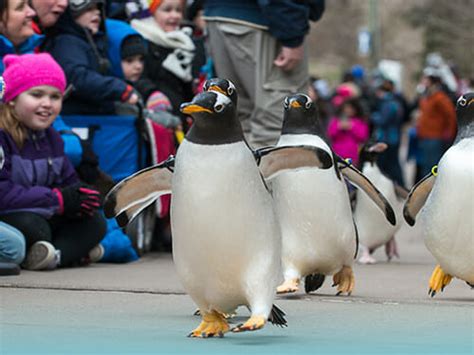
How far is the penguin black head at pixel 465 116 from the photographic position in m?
6.14

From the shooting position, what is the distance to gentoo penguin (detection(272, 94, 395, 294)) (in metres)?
6.38

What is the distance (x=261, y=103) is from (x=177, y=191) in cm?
377

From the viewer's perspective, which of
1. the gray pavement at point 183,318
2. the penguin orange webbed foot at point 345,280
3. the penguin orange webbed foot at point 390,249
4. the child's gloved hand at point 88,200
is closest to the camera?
the gray pavement at point 183,318

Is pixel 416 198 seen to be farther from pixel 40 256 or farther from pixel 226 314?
pixel 40 256

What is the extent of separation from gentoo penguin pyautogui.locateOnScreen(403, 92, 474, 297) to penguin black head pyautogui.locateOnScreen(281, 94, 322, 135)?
2.30 feet

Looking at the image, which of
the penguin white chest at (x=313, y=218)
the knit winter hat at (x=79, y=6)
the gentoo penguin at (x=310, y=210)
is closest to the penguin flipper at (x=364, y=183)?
the gentoo penguin at (x=310, y=210)

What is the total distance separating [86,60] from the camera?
8680 millimetres

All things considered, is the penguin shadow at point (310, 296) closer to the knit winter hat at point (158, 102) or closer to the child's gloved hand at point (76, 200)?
the child's gloved hand at point (76, 200)

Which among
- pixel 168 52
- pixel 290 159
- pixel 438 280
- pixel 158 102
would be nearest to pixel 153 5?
pixel 168 52

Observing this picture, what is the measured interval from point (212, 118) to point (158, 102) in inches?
171

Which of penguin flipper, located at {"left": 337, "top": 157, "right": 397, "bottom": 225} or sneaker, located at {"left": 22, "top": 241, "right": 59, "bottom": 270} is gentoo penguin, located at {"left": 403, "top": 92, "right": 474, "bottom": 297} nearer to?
penguin flipper, located at {"left": 337, "top": 157, "right": 397, "bottom": 225}

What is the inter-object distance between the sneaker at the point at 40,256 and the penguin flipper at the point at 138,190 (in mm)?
2175

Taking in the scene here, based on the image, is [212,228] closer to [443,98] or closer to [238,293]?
[238,293]

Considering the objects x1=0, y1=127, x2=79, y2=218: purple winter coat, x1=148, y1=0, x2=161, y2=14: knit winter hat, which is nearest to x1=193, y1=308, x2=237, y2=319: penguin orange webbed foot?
x1=0, y1=127, x2=79, y2=218: purple winter coat
